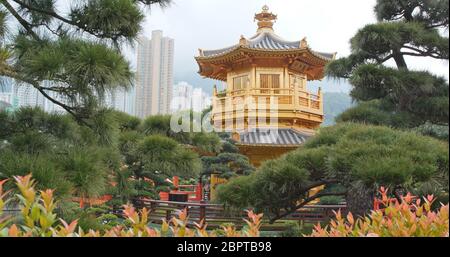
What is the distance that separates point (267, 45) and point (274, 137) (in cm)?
228

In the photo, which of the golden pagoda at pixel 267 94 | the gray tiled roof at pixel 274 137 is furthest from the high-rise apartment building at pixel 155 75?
the golden pagoda at pixel 267 94

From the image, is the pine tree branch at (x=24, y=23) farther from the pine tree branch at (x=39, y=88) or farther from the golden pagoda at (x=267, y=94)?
the golden pagoda at (x=267, y=94)

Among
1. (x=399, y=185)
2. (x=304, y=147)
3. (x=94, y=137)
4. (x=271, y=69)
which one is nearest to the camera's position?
(x=399, y=185)

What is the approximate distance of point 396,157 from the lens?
2486mm

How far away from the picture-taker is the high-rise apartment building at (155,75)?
3.96m

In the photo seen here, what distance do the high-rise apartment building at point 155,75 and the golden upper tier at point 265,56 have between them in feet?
15.6

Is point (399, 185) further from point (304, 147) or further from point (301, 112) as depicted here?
point (301, 112)

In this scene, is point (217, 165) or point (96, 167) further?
point (217, 165)

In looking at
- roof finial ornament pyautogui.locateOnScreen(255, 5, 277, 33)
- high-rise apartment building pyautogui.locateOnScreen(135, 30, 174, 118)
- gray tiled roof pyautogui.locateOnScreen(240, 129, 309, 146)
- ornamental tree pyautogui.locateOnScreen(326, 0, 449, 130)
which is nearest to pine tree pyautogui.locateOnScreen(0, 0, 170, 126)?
high-rise apartment building pyautogui.locateOnScreen(135, 30, 174, 118)

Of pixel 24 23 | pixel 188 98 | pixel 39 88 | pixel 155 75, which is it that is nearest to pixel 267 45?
pixel 188 98

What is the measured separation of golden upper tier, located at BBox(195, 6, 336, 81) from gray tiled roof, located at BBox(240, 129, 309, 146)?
1.55 metres

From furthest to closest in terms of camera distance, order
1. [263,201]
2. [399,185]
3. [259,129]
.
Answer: [259,129] → [263,201] → [399,185]
